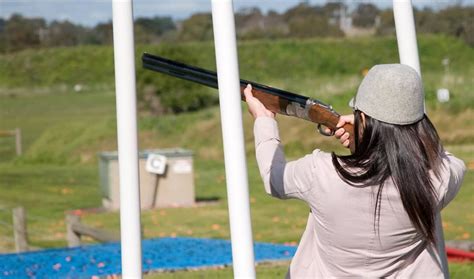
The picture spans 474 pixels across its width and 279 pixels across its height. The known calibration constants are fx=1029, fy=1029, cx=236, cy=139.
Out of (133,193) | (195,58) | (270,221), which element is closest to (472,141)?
(270,221)

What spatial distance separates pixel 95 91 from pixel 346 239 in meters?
32.1

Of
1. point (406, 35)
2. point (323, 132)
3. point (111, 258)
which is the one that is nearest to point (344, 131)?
point (323, 132)

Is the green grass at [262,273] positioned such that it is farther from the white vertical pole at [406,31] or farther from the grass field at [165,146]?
the white vertical pole at [406,31]

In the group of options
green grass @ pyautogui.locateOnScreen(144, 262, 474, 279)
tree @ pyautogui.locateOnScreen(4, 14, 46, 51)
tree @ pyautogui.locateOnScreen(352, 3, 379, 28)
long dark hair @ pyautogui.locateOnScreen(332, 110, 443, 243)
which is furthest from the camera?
tree @ pyautogui.locateOnScreen(4, 14, 46, 51)

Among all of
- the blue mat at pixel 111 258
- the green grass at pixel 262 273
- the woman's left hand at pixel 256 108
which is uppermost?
the woman's left hand at pixel 256 108

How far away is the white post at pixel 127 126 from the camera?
4113 millimetres

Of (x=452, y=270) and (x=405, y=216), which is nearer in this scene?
(x=405, y=216)

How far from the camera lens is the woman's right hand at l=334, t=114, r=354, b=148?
414 centimetres

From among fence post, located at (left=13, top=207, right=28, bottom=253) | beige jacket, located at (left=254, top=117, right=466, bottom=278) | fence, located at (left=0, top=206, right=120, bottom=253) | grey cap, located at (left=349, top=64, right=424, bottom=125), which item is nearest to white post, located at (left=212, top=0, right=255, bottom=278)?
beige jacket, located at (left=254, top=117, right=466, bottom=278)

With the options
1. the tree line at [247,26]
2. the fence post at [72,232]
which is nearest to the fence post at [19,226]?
the fence post at [72,232]

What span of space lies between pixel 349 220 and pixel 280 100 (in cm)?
67

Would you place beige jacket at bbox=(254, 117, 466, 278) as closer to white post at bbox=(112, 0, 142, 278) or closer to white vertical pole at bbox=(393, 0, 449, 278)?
white post at bbox=(112, 0, 142, 278)

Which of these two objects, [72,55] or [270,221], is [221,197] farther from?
[72,55]

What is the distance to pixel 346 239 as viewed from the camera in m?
3.79
